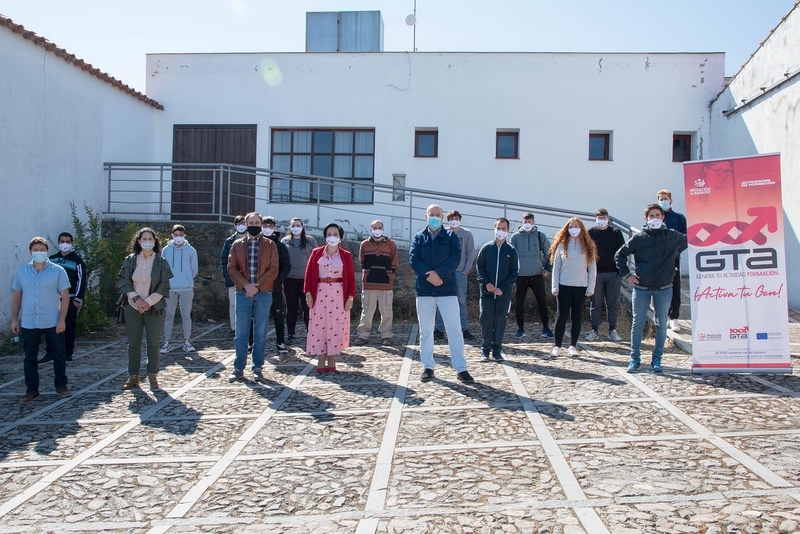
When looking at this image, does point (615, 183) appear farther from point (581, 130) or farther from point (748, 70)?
point (748, 70)

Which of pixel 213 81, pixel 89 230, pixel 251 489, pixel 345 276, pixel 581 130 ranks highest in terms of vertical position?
pixel 213 81

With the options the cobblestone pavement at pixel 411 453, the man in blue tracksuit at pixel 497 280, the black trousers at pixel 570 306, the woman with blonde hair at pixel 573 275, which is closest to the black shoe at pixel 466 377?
the cobblestone pavement at pixel 411 453

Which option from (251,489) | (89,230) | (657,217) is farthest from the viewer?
(89,230)

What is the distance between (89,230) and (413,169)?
653 cm

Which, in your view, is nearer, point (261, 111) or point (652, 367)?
point (652, 367)

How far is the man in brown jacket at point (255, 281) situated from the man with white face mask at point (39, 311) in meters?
1.74

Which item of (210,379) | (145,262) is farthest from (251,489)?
(145,262)

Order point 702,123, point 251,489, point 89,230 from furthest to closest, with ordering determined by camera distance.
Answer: point 702,123, point 89,230, point 251,489

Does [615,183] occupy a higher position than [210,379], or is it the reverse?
[615,183]

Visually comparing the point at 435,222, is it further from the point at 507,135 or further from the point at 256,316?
the point at 507,135

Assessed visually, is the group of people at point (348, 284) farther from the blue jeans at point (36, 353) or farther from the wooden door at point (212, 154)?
the wooden door at point (212, 154)

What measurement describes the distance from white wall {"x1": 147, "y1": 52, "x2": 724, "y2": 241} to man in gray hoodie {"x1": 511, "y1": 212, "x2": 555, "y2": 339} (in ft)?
15.7

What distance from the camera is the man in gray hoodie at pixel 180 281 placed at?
28.1 ft

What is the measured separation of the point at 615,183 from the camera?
13352 mm
